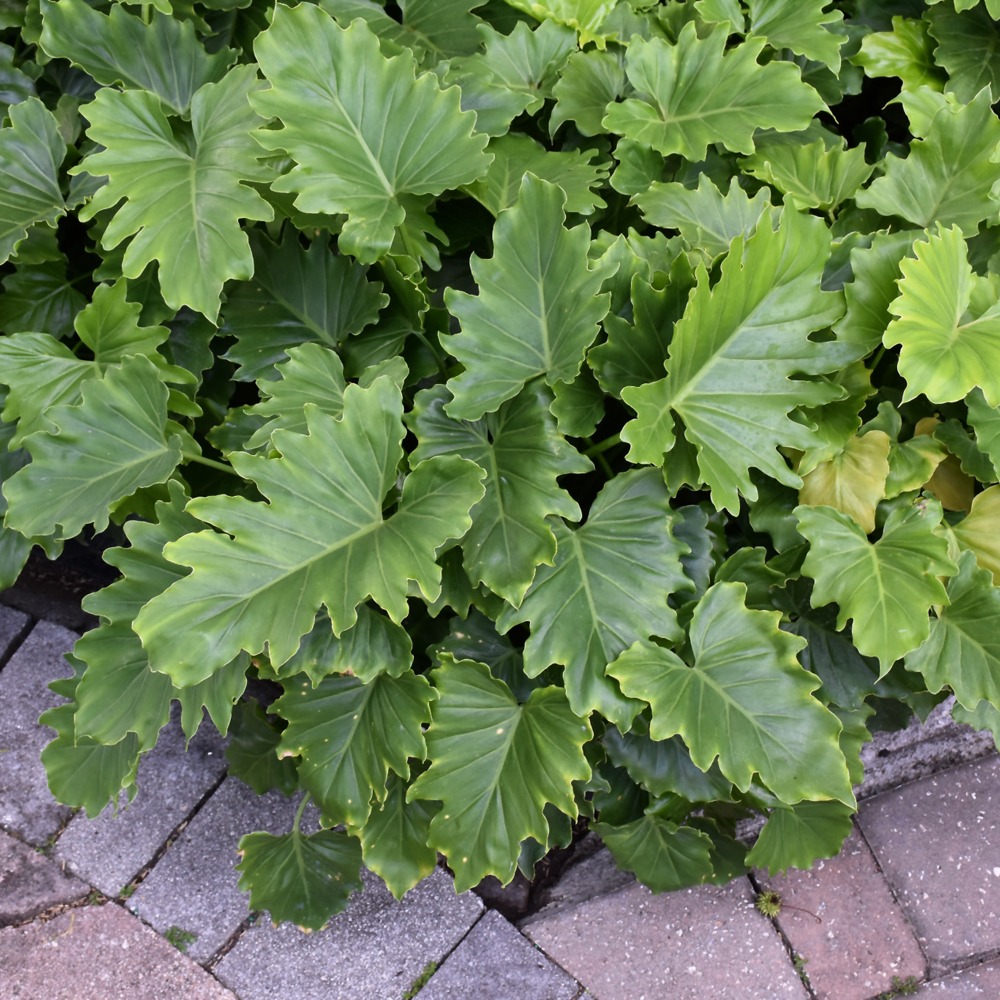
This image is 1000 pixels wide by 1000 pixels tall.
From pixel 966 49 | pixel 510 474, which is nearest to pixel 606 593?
pixel 510 474

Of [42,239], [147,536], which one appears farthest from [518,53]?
[147,536]

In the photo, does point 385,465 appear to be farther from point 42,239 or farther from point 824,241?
point 42,239

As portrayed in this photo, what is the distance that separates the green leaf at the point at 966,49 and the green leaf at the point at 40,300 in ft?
6.29

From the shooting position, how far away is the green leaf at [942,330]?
4.90ft

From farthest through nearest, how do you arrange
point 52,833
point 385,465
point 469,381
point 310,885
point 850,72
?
point 850,72 < point 52,833 < point 310,885 < point 469,381 < point 385,465

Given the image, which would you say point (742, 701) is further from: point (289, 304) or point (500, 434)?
point (289, 304)

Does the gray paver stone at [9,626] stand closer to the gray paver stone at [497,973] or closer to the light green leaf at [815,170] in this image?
the gray paver stone at [497,973]

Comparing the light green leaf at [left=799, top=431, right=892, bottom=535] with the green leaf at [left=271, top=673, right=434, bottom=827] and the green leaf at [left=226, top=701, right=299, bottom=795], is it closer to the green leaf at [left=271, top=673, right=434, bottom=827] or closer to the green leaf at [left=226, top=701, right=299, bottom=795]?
the green leaf at [left=271, top=673, right=434, bottom=827]

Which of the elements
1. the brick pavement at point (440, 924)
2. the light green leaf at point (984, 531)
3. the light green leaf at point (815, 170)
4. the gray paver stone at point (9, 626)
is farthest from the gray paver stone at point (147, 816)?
the light green leaf at point (815, 170)

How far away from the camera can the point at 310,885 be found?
1796 millimetres

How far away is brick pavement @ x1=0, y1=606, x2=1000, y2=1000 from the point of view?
183 cm

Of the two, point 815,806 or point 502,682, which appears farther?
point 815,806

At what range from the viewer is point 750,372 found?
61.1 inches

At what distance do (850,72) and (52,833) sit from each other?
7.71 ft
